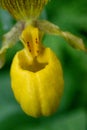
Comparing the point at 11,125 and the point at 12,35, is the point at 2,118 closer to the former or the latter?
the point at 11,125

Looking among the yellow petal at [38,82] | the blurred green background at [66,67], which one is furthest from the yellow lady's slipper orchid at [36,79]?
the blurred green background at [66,67]

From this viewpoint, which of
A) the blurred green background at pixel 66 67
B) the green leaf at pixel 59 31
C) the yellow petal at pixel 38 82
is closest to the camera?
the yellow petal at pixel 38 82

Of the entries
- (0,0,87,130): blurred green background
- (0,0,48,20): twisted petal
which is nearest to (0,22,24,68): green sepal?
(0,0,48,20): twisted petal

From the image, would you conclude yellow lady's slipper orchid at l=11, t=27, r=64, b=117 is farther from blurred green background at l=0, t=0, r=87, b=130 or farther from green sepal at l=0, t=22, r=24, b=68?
blurred green background at l=0, t=0, r=87, b=130

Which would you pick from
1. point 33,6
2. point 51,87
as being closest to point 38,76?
point 51,87

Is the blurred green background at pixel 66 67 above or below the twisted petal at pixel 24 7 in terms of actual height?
below

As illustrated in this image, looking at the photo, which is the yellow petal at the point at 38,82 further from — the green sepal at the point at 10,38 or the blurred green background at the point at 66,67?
the blurred green background at the point at 66,67

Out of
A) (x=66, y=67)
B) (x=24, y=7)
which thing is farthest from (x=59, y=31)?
(x=66, y=67)
